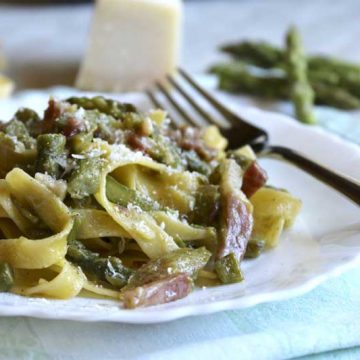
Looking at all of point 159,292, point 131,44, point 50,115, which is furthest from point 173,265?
point 131,44

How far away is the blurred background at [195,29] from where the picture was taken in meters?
7.34

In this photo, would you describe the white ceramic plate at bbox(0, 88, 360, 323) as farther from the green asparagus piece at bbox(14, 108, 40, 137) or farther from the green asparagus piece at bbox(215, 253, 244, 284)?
the green asparagus piece at bbox(14, 108, 40, 137)

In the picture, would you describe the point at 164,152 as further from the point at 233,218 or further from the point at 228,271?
the point at 228,271

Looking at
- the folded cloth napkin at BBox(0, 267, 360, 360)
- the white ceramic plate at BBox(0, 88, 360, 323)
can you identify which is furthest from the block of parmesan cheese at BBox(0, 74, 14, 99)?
the folded cloth napkin at BBox(0, 267, 360, 360)

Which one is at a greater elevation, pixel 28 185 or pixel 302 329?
pixel 28 185

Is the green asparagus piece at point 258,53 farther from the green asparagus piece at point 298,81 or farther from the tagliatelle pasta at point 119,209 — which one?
the tagliatelle pasta at point 119,209

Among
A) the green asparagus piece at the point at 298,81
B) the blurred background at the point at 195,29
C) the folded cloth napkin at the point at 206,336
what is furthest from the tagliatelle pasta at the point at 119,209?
the blurred background at the point at 195,29

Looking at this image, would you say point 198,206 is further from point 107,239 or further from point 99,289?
point 99,289

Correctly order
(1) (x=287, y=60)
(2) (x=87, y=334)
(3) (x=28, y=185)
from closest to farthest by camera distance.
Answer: (2) (x=87, y=334) → (3) (x=28, y=185) → (1) (x=287, y=60)

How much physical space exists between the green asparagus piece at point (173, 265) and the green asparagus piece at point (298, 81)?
2.78 meters

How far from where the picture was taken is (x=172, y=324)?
2.70m

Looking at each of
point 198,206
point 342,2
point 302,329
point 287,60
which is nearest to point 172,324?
point 302,329

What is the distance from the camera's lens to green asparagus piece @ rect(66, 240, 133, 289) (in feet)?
9.10

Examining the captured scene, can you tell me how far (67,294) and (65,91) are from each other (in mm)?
3471
